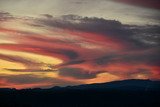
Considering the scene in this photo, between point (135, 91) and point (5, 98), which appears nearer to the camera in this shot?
point (5, 98)

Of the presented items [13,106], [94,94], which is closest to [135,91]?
[94,94]

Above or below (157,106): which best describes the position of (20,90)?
above

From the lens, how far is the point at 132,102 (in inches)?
267

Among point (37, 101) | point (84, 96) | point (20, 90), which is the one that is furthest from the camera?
point (84, 96)

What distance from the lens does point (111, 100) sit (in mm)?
6699

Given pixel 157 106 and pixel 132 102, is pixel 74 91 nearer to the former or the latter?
pixel 132 102

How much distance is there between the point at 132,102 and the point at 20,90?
2.11 metres

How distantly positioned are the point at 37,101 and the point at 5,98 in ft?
2.40

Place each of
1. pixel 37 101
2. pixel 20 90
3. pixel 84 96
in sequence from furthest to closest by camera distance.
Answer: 1. pixel 84 96
2. pixel 37 101
3. pixel 20 90

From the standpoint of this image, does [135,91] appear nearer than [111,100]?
No

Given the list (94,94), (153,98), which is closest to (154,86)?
(153,98)

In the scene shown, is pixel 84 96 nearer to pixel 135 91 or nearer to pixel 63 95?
pixel 63 95

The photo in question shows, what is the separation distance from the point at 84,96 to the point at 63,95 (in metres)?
0.65

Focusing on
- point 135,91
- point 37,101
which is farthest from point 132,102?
point 37,101
